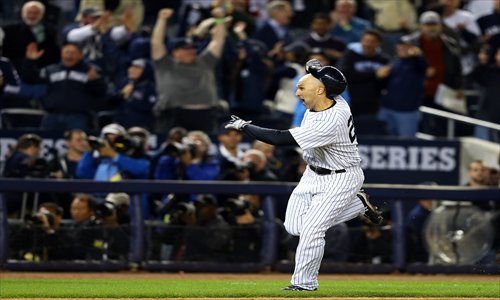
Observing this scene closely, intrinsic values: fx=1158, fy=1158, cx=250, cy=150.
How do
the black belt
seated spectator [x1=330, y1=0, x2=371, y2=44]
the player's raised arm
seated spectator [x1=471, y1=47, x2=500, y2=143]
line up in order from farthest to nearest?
seated spectator [x1=330, y1=0, x2=371, y2=44]
seated spectator [x1=471, y1=47, x2=500, y2=143]
the black belt
the player's raised arm

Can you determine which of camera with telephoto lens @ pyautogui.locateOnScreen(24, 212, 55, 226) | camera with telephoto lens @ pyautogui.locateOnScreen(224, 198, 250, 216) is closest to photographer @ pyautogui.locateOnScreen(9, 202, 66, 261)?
camera with telephoto lens @ pyautogui.locateOnScreen(24, 212, 55, 226)

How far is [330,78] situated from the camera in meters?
8.76

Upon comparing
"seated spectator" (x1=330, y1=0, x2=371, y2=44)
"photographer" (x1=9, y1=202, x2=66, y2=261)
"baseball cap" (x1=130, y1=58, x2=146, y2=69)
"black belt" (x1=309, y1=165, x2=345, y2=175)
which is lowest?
"photographer" (x1=9, y1=202, x2=66, y2=261)

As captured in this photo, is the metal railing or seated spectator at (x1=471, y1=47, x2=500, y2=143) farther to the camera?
seated spectator at (x1=471, y1=47, x2=500, y2=143)

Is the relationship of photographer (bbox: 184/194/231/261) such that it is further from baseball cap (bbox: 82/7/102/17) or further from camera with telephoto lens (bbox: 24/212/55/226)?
baseball cap (bbox: 82/7/102/17)

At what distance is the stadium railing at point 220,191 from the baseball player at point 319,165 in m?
4.12

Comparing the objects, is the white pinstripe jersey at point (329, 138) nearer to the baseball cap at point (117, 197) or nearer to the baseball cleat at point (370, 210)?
the baseball cleat at point (370, 210)

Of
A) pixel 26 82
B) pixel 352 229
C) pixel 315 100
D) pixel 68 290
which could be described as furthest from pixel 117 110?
pixel 315 100

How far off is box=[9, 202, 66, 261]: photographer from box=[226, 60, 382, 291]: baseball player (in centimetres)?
466

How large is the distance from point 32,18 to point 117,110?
5.47 feet

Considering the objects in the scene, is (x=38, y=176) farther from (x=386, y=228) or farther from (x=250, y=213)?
(x=386, y=228)

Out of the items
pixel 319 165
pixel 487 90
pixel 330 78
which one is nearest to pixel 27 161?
pixel 319 165

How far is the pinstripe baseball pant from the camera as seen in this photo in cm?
875

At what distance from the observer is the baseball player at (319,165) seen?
341 inches
